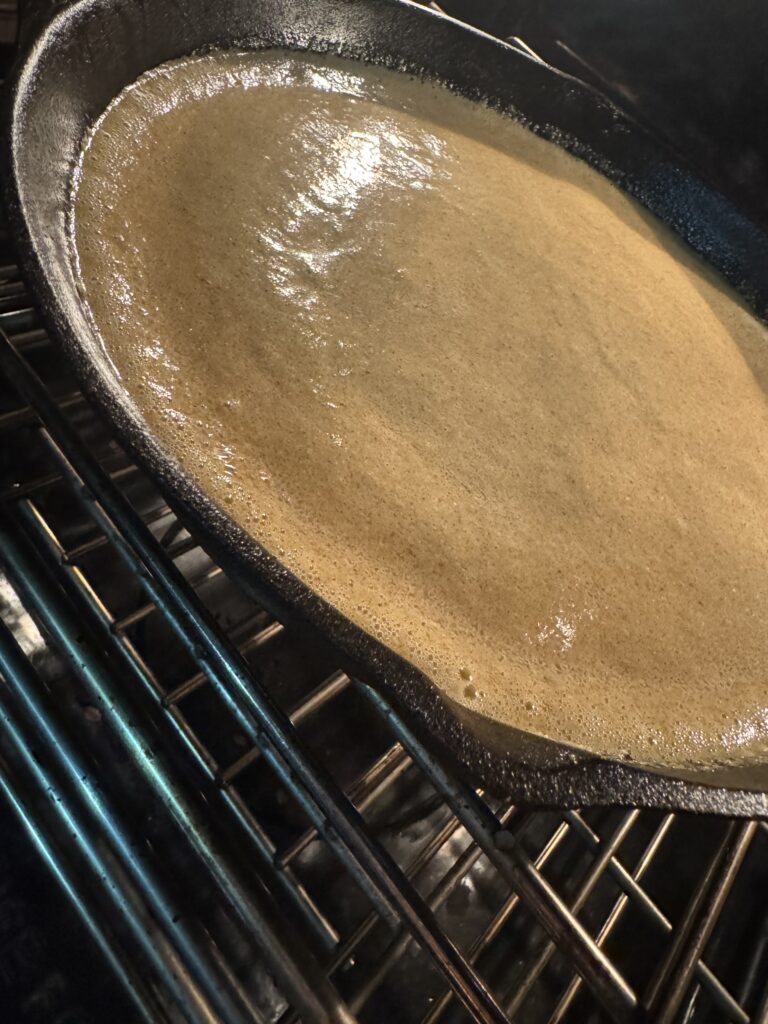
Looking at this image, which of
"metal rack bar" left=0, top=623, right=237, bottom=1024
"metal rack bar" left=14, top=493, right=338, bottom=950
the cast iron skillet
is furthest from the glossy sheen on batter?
"metal rack bar" left=0, top=623, right=237, bottom=1024

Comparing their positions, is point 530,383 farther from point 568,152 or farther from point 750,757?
point 568,152

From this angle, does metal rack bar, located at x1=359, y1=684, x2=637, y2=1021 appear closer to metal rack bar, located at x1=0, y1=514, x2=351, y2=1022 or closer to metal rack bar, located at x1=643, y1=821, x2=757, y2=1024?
metal rack bar, located at x1=643, y1=821, x2=757, y2=1024

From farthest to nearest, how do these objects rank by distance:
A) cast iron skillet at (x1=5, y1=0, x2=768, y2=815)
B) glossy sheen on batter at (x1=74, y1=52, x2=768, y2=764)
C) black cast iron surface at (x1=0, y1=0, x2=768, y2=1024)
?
glossy sheen on batter at (x1=74, y1=52, x2=768, y2=764) < black cast iron surface at (x1=0, y1=0, x2=768, y2=1024) < cast iron skillet at (x1=5, y1=0, x2=768, y2=815)

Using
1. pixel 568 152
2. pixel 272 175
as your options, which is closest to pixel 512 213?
pixel 568 152

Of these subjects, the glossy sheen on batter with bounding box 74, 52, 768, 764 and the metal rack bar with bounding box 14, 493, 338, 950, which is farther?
the glossy sheen on batter with bounding box 74, 52, 768, 764

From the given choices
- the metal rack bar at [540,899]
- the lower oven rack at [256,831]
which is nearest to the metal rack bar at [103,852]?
the lower oven rack at [256,831]

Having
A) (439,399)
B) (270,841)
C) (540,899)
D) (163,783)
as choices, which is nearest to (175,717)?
(163,783)

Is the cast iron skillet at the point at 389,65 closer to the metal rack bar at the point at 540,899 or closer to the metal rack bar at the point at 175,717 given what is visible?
the metal rack bar at the point at 540,899
